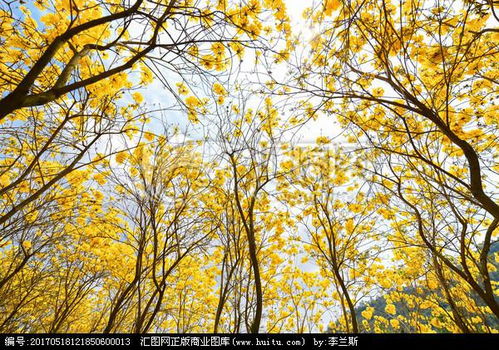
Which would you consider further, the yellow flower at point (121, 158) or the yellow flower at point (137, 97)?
the yellow flower at point (121, 158)

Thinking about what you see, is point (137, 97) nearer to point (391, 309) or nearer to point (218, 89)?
point (218, 89)

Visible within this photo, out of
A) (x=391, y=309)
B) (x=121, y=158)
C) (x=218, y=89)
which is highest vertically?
(x=218, y=89)

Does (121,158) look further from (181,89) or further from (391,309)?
(391,309)

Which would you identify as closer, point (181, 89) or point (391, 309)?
point (181, 89)

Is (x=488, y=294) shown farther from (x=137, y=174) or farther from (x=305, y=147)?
(x=137, y=174)

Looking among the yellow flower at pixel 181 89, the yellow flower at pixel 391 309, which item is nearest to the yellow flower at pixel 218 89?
the yellow flower at pixel 181 89

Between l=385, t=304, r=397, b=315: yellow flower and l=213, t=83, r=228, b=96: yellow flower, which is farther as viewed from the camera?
l=385, t=304, r=397, b=315: yellow flower

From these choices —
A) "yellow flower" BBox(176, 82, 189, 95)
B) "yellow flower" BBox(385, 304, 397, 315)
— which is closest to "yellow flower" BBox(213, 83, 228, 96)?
"yellow flower" BBox(176, 82, 189, 95)

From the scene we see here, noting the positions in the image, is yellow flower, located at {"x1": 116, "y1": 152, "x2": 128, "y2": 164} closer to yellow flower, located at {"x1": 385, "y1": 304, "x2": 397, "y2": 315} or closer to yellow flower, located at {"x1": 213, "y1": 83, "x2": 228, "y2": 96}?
yellow flower, located at {"x1": 213, "y1": 83, "x2": 228, "y2": 96}

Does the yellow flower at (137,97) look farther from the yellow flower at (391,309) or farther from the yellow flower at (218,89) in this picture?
the yellow flower at (391,309)

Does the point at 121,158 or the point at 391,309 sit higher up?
the point at 121,158

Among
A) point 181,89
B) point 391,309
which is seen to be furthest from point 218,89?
point 391,309

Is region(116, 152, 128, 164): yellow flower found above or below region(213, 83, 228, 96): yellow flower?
below

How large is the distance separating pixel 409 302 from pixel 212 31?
28.2 ft
